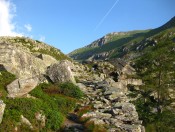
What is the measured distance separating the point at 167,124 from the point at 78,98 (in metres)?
11.6

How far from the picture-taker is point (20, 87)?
29297 mm

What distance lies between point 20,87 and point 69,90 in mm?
9189

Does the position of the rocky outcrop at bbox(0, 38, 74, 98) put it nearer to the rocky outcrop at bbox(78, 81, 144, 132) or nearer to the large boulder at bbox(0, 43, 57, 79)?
the large boulder at bbox(0, 43, 57, 79)

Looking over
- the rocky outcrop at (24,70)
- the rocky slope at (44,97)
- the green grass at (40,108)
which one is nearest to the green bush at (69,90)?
the rocky slope at (44,97)

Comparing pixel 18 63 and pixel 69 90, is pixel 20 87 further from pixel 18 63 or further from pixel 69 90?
pixel 69 90

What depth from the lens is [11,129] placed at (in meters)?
23.4

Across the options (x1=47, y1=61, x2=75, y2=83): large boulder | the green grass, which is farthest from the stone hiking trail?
(x1=47, y1=61, x2=75, y2=83): large boulder

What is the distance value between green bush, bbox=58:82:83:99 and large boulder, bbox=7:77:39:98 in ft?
22.4

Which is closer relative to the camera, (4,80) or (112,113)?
A: (112,113)

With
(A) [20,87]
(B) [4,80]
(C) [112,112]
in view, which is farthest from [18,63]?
(C) [112,112]

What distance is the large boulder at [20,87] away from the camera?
94.5ft

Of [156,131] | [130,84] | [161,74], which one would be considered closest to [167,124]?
[156,131]

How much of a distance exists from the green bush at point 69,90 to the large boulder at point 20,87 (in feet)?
22.4

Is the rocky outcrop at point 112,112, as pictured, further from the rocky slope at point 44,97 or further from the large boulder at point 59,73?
the large boulder at point 59,73
